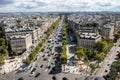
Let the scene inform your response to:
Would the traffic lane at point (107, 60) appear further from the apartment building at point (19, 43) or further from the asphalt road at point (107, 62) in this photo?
the apartment building at point (19, 43)

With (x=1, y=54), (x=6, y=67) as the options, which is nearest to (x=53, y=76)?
(x=6, y=67)

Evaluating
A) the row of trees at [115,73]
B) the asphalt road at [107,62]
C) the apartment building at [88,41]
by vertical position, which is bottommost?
the asphalt road at [107,62]

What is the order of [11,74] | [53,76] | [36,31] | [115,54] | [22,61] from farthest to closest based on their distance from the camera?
[36,31] → [115,54] → [22,61] → [11,74] → [53,76]

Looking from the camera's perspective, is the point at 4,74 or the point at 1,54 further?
the point at 1,54

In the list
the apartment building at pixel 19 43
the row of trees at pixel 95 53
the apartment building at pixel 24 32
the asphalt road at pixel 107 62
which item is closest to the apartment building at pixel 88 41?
the row of trees at pixel 95 53

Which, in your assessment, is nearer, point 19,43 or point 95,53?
point 95,53

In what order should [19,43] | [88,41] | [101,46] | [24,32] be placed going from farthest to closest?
1. [24,32]
2. [19,43]
3. [88,41]
4. [101,46]

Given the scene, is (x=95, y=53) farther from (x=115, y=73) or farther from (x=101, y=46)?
(x=115, y=73)

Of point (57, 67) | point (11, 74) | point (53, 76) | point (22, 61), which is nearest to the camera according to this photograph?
point (53, 76)

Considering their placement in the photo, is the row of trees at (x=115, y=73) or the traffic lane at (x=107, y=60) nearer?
the row of trees at (x=115, y=73)

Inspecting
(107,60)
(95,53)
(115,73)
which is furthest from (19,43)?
(115,73)

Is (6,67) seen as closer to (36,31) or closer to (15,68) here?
(15,68)
